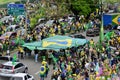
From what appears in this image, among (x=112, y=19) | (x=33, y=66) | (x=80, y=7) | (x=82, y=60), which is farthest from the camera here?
(x=80, y=7)

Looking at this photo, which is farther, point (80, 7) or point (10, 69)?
point (80, 7)

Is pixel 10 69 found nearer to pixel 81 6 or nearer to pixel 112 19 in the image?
pixel 112 19

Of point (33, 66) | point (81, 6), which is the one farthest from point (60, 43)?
point (81, 6)

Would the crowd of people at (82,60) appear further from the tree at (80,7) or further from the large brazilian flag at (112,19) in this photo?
the tree at (80,7)

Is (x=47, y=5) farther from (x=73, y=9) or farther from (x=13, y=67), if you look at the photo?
(x=13, y=67)

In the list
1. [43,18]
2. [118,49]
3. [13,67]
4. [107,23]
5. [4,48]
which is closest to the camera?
[13,67]

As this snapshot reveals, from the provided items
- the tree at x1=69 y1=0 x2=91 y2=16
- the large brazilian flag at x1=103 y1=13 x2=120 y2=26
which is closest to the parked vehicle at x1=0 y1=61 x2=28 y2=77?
the large brazilian flag at x1=103 y1=13 x2=120 y2=26

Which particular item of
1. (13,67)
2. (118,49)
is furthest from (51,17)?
(13,67)

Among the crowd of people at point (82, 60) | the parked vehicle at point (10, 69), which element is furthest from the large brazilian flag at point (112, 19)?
the parked vehicle at point (10, 69)

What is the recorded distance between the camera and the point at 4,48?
39.6 meters

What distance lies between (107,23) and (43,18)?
881 centimetres

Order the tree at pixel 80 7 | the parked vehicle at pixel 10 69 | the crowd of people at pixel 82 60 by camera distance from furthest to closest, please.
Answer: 1. the tree at pixel 80 7
2. the parked vehicle at pixel 10 69
3. the crowd of people at pixel 82 60

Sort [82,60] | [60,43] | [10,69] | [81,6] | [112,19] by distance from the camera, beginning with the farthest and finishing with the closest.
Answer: [81,6]
[112,19]
[60,43]
[82,60]
[10,69]

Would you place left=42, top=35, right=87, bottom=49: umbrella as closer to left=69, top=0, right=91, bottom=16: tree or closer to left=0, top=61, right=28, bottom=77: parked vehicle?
left=0, top=61, right=28, bottom=77: parked vehicle
